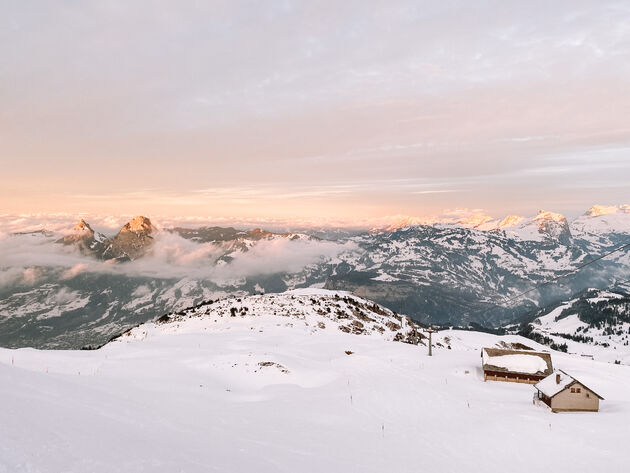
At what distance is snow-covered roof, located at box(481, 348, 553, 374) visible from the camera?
147 feet

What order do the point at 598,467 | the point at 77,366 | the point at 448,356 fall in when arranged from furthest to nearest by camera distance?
the point at 448,356, the point at 77,366, the point at 598,467

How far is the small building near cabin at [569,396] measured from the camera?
3073 cm

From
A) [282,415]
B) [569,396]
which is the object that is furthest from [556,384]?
[282,415]

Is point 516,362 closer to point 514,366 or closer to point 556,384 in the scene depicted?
point 514,366

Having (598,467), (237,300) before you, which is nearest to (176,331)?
(237,300)

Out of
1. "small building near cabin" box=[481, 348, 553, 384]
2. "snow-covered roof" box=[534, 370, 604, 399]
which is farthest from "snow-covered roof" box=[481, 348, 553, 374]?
"snow-covered roof" box=[534, 370, 604, 399]

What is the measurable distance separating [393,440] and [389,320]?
248 feet

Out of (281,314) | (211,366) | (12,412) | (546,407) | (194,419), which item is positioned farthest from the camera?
(281,314)

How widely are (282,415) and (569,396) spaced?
26134 millimetres

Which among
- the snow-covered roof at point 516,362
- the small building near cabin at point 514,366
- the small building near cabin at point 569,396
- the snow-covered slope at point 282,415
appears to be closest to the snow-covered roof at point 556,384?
the small building near cabin at point 569,396

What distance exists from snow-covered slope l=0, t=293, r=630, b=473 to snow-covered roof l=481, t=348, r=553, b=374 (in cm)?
256

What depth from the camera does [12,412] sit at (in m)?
9.48

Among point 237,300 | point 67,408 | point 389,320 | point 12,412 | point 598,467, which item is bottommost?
point 389,320

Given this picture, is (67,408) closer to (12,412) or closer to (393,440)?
(12,412)
